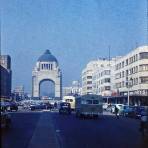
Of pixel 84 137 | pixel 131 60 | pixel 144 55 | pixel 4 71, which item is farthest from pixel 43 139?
pixel 131 60

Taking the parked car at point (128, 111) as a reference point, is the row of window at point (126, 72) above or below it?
above

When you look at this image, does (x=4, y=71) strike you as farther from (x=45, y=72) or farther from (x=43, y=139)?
(x=45, y=72)

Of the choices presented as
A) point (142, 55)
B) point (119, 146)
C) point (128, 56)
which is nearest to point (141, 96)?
point (142, 55)

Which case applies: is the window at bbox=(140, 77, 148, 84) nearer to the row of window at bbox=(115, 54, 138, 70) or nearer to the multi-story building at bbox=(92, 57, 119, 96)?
the row of window at bbox=(115, 54, 138, 70)

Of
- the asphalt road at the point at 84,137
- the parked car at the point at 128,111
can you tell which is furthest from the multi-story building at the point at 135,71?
the asphalt road at the point at 84,137

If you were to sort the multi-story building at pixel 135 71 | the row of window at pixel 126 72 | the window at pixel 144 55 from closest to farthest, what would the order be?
1. the multi-story building at pixel 135 71
2. the window at pixel 144 55
3. the row of window at pixel 126 72

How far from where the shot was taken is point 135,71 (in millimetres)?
101750

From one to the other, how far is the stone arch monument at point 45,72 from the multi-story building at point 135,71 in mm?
56680

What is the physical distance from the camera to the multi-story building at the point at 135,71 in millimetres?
97250

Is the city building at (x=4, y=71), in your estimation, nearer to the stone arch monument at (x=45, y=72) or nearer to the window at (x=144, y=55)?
the window at (x=144, y=55)

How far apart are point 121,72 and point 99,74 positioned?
37.6 m

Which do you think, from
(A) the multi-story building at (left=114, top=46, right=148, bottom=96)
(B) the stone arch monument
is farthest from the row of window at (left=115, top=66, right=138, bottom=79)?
(B) the stone arch monument

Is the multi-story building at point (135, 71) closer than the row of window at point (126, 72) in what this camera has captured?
Yes

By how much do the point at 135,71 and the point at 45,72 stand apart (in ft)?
260
